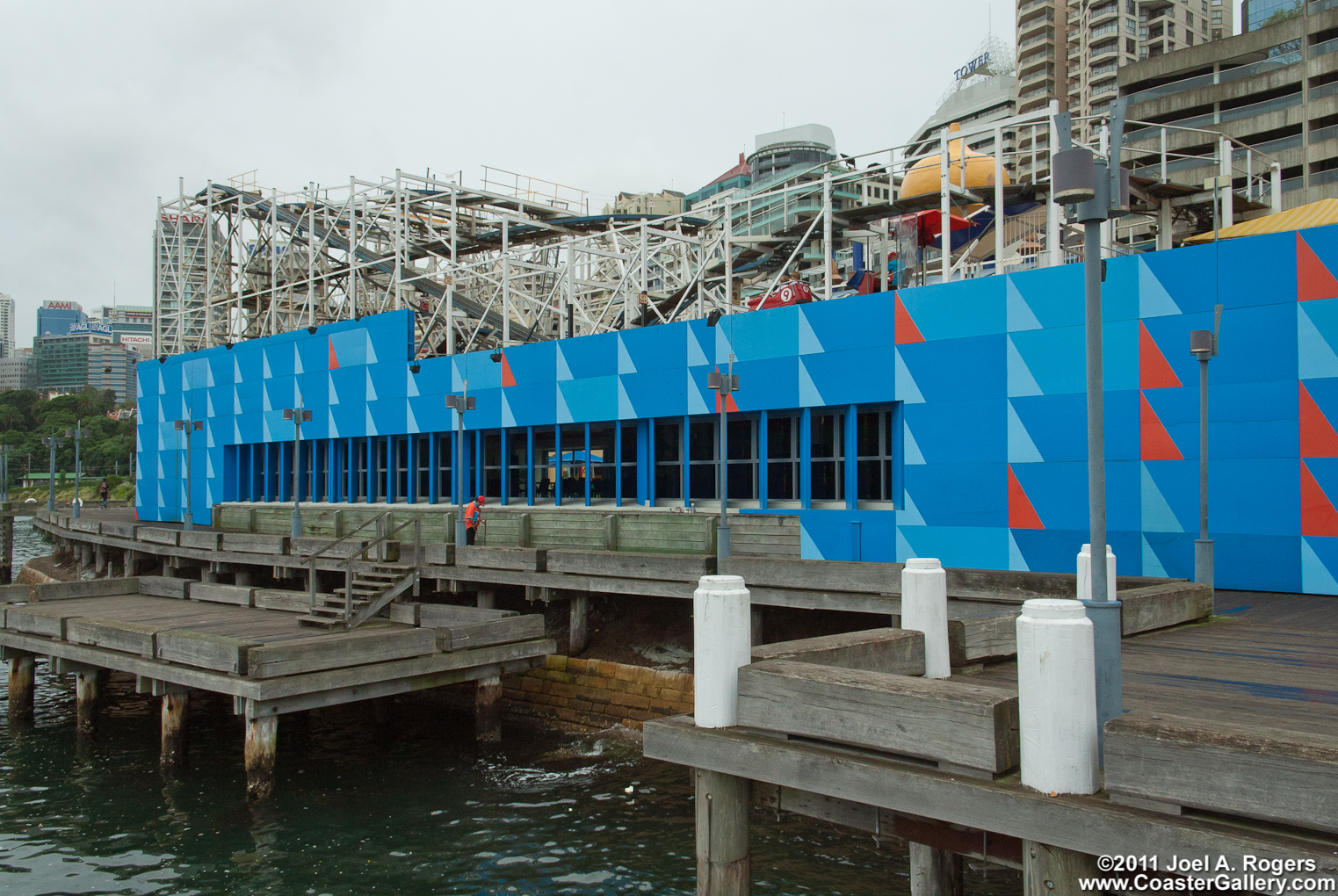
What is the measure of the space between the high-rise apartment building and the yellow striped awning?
262 ft

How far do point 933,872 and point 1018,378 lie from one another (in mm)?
13942

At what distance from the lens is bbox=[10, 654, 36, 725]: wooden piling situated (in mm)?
19969

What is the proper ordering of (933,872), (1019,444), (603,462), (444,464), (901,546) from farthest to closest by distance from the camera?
(444,464)
(603,462)
(901,546)
(1019,444)
(933,872)

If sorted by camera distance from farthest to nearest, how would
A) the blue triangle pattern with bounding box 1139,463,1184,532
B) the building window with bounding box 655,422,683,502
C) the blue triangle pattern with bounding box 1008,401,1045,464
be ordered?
1. the building window with bounding box 655,422,683,502
2. the blue triangle pattern with bounding box 1008,401,1045,464
3. the blue triangle pattern with bounding box 1139,463,1184,532

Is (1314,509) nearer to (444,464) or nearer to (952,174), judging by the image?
(952,174)

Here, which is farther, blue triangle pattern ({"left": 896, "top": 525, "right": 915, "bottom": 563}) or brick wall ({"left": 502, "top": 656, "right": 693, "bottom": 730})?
blue triangle pattern ({"left": 896, "top": 525, "right": 915, "bottom": 563})

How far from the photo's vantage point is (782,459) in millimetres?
25031

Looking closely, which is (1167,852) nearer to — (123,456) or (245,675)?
(245,675)

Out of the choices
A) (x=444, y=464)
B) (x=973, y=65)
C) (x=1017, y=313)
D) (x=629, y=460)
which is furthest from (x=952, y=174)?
(x=973, y=65)

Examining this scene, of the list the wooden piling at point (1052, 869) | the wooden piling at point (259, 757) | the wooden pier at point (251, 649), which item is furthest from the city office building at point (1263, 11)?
the wooden piling at point (1052, 869)

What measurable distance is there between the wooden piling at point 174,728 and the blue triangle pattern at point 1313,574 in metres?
18.8

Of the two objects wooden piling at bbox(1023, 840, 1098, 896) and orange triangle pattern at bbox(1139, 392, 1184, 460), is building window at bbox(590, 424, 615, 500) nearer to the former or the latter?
orange triangle pattern at bbox(1139, 392, 1184, 460)

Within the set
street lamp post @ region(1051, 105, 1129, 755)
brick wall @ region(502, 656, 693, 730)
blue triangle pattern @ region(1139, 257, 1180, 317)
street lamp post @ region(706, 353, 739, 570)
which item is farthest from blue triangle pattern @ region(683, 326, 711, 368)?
street lamp post @ region(1051, 105, 1129, 755)

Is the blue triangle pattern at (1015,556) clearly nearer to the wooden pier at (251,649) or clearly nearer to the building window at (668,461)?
the wooden pier at (251,649)
